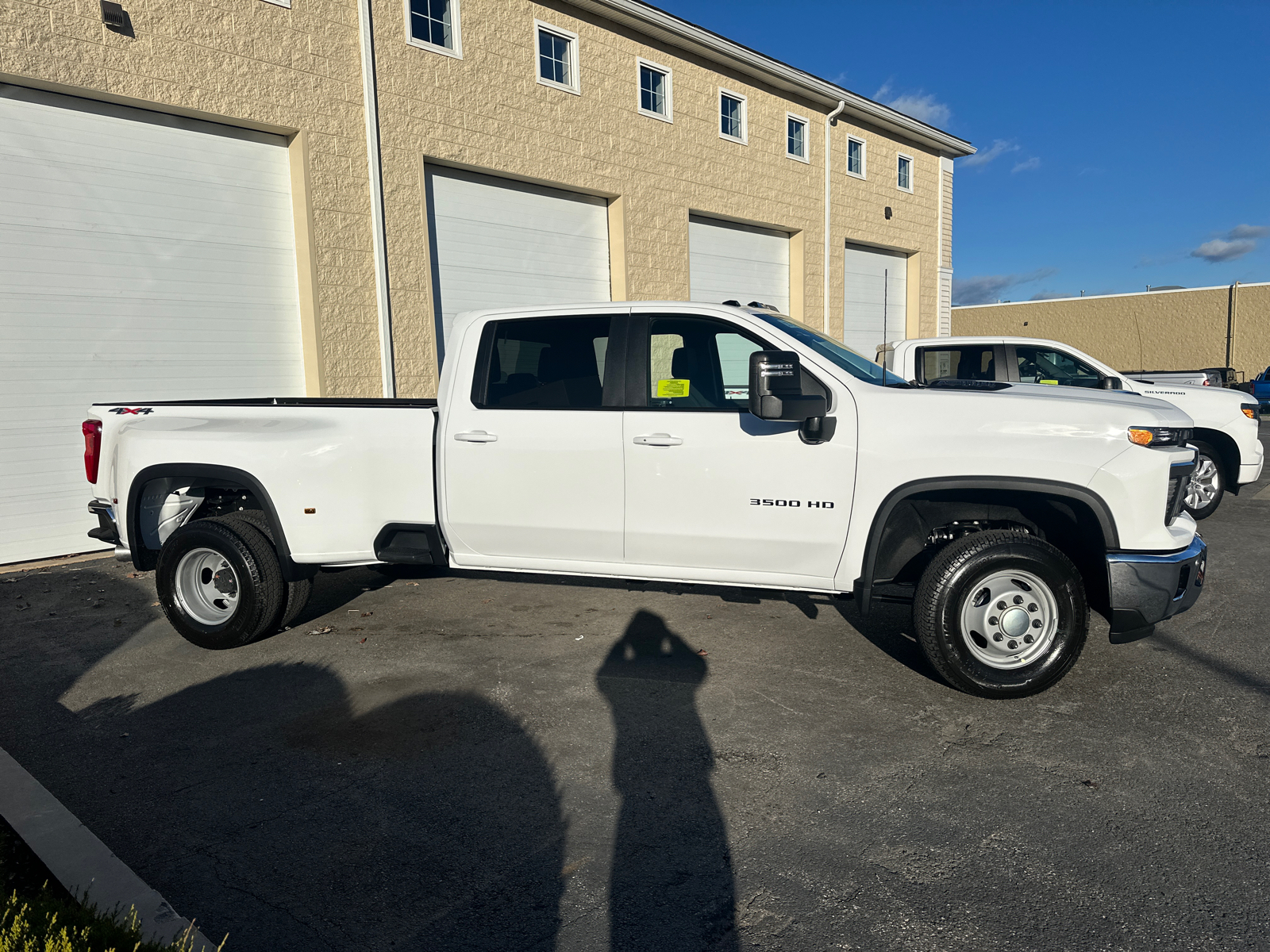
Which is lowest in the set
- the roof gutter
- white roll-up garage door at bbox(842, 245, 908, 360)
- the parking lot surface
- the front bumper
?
the parking lot surface

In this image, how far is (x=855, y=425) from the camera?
14.4 feet

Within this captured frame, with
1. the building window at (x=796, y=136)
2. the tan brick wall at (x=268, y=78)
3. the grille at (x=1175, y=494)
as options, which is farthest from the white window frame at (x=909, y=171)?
the grille at (x=1175, y=494)

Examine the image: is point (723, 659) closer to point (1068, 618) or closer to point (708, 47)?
point (1068, 618)

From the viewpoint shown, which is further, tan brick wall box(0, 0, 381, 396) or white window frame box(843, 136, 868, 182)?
white window frame box(843, 136, 868, 182)

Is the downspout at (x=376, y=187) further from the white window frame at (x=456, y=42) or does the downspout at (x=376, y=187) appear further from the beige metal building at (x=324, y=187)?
the white window frame at (x=456, y=42)

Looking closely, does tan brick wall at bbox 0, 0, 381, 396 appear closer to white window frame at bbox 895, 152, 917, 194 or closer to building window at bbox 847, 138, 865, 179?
building window at bbox 847, 138, 865, 179

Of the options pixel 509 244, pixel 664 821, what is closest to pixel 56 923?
pixel 664 821

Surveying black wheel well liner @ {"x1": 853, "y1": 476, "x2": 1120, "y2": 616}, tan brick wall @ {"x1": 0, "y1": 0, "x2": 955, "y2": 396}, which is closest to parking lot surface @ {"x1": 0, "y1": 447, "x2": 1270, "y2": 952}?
black wheel well liner @ {"x1": 853, "y1": 476, "x2": 1120, "y2": 616}

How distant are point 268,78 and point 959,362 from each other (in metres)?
8.43

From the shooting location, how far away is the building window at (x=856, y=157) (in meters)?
18.5

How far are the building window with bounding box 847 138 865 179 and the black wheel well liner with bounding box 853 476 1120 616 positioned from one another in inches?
623

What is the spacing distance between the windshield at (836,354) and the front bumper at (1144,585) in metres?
1.44

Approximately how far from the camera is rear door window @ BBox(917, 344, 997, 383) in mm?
9219

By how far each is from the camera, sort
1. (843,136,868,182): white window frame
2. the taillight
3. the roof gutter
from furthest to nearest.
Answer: (843,136,868,182): white window frame, the roof gutter, the taillight
